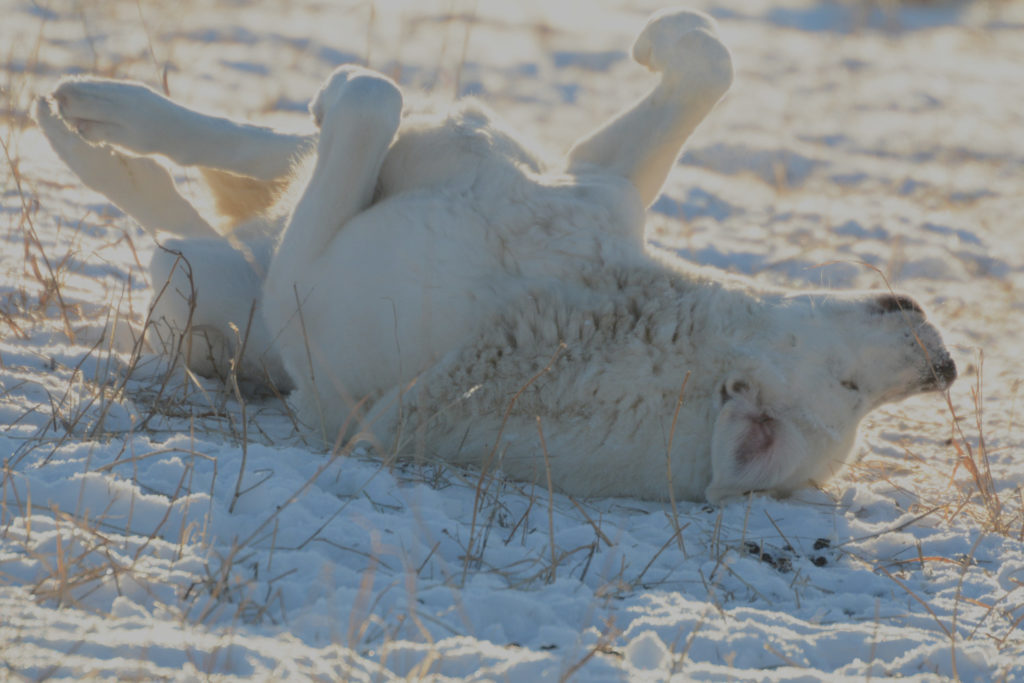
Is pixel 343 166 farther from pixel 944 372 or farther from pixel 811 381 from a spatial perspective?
pixel 944 372

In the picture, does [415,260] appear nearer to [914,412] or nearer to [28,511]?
[28,511]

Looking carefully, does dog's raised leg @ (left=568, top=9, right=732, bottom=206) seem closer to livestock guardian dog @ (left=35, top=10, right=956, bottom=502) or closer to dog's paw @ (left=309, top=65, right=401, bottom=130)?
livestock guardian dog @ (left=35, top=10, right=956, bottom=502)

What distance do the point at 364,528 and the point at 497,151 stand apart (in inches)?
62.8

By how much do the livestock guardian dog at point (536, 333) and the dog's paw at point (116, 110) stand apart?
62 centimetres

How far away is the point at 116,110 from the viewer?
3967 millimetres

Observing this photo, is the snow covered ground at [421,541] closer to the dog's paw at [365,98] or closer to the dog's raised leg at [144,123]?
the dog's raised leg at [144,123]

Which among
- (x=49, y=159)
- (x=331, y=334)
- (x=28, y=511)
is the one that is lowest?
(x=28, y=511)

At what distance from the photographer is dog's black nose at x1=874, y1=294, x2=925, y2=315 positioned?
3486 millimetres

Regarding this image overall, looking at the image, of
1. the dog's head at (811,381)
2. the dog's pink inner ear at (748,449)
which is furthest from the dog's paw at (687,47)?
the dog's pink inner ear at (748,449)

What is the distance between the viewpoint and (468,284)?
337cm

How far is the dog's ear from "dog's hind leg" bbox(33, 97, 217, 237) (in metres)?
2.37

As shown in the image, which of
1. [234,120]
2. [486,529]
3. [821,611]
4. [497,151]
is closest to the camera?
[821,611]

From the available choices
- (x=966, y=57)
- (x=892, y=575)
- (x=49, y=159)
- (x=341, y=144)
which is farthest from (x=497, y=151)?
(x=966, y=57)

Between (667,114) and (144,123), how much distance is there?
1975 millimetres
